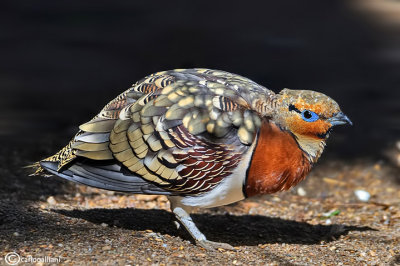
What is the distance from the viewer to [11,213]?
4.08 metres

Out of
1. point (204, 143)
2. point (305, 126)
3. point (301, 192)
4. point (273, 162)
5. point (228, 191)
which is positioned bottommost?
point (301, 192)

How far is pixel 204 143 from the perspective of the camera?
3578 millimetres

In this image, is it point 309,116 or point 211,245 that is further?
point 211,245

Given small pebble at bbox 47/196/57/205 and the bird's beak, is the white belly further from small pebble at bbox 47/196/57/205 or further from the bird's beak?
small pebble at bbox 47/196/57/205

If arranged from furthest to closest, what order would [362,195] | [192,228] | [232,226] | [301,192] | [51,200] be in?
[301,192], [362,195], [51,200], [232,226], [192,228]

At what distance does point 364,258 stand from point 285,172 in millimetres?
865

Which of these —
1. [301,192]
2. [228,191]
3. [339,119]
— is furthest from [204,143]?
[301,192]

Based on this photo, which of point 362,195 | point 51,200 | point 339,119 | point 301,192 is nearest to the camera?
point 339,119

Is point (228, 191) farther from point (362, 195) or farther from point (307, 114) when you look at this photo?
point (362, 195)

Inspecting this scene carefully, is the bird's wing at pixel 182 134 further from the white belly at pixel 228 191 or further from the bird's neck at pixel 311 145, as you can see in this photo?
the bird's neck at pixel 311 145

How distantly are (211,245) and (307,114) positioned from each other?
41.6 inches

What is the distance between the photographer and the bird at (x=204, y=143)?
3588mm

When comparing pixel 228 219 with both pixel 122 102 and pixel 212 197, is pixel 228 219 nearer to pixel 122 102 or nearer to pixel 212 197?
pixel 212 197

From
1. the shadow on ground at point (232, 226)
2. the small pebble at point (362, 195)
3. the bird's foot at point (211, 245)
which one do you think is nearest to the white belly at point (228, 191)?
the bird's foot at point (211, 245)
